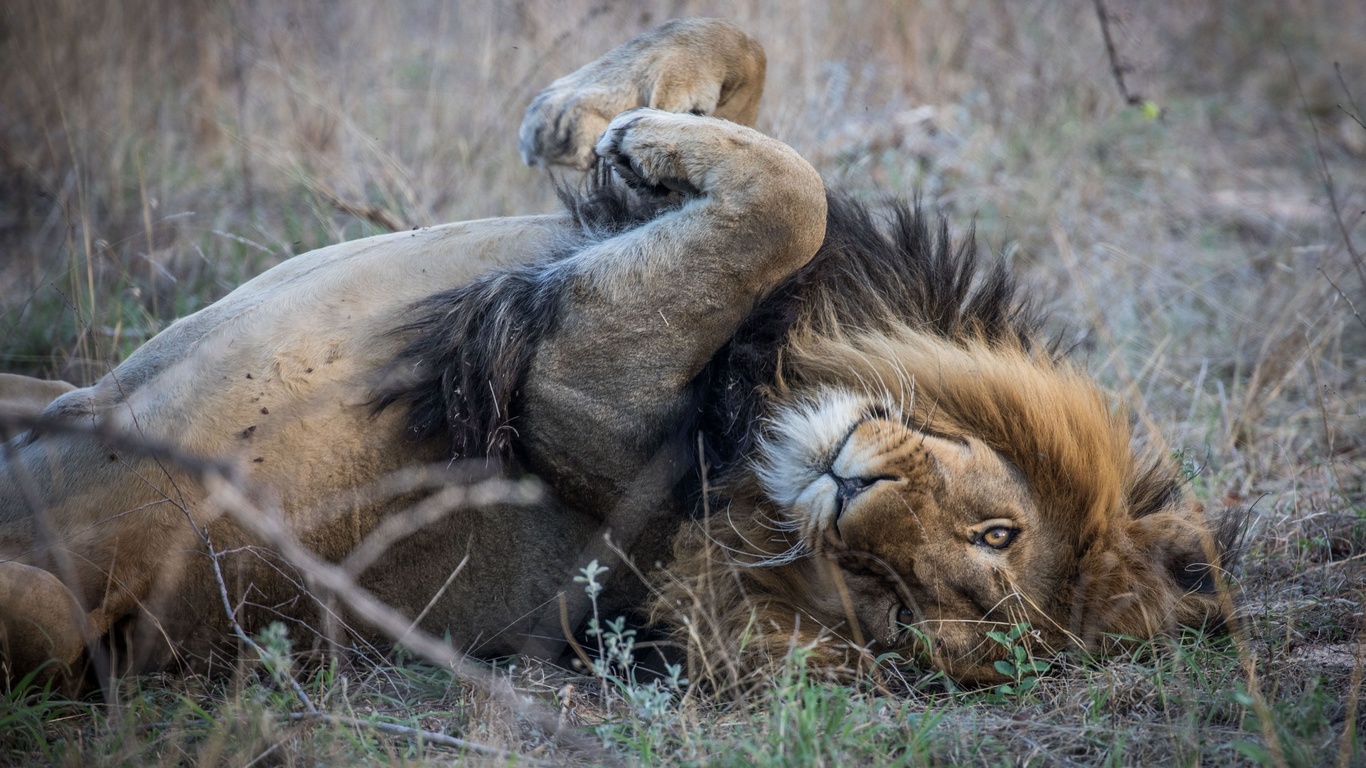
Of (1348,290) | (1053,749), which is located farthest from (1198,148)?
(1053,749)

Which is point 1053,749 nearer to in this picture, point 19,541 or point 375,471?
point 375,471

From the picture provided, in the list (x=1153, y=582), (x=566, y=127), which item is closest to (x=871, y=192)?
(x=566, y=127)

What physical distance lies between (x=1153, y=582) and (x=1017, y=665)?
400 mm

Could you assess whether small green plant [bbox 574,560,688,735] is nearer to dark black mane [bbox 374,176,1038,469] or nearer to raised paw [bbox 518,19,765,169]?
dark black mane [bbox 374,176,1038,469]

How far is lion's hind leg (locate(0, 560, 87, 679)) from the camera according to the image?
2123 mm

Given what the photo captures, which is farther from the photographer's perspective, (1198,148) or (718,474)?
(1198,148)

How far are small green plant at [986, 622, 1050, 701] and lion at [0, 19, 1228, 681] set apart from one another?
0.17 ft

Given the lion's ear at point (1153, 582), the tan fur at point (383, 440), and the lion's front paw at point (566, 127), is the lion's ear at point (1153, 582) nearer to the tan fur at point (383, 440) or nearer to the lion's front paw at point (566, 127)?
the tan fur at point (383, 440)

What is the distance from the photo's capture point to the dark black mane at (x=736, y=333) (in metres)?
2.31

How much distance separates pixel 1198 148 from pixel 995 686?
525 centimetres

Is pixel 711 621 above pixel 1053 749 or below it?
above

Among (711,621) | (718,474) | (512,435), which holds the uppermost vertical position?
(512,435)

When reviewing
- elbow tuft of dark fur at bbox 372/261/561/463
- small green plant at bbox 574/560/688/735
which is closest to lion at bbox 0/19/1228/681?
elbow tuft of dark fur at bbox 372/261/561/463

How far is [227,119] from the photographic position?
5.22 m
